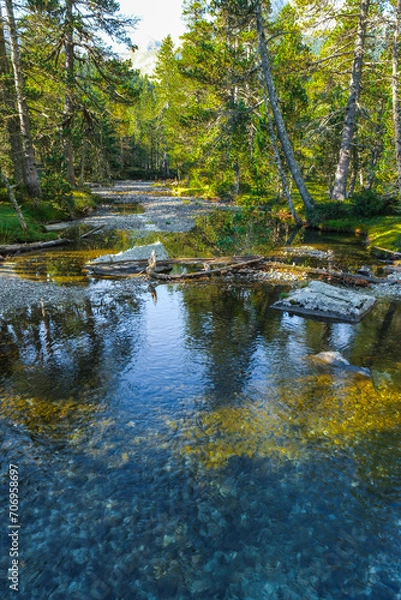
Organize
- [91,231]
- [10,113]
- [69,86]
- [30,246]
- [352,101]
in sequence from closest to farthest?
[30,246], [10,113], [91,231], [69,86], [352,101]

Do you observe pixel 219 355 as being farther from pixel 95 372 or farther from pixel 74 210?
pixel 74 210

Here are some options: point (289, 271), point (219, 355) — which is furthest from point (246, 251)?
point (219, 355)

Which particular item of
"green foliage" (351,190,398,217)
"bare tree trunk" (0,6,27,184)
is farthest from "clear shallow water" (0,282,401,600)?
"green foliage" (351,190,398,217)

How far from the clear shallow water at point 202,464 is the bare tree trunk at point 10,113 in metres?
20.6

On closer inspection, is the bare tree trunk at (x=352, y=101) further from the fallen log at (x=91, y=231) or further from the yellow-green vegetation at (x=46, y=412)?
the yellow-green vegetation at (x=46, y=412)

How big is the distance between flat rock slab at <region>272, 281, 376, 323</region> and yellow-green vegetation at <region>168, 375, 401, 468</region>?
4532mm

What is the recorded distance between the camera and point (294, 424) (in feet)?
23.7

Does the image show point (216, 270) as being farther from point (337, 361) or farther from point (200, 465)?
point (200, 465)

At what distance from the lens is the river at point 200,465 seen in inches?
181

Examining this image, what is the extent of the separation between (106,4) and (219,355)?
3306 centimetres

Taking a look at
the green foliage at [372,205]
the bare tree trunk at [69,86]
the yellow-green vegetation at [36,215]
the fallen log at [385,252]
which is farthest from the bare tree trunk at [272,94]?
the yellow-green vegetation at [36,215]

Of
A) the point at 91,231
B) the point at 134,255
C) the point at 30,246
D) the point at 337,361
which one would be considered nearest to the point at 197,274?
the point at 134,255

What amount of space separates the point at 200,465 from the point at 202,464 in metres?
0.04

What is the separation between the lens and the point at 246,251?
22297 millimetres
